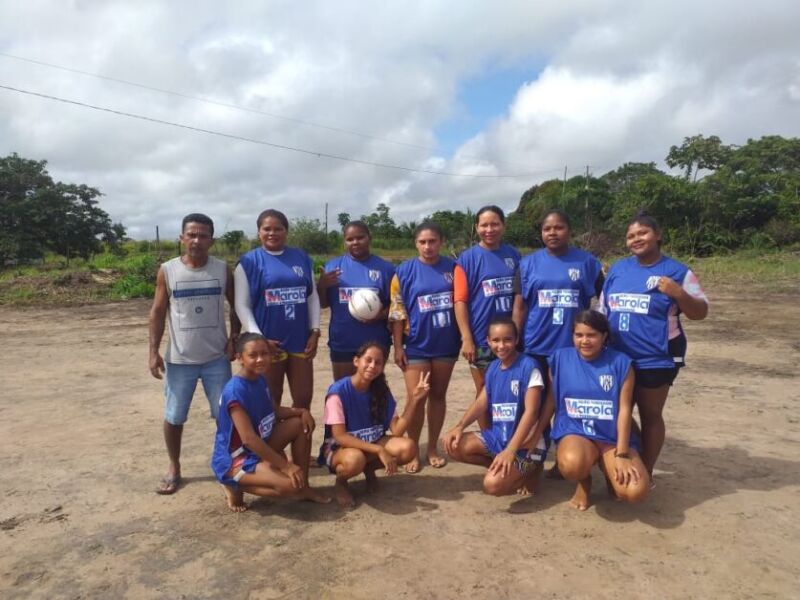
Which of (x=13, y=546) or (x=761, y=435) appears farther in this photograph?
(x=761, y=435)

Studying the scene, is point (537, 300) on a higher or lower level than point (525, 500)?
higher

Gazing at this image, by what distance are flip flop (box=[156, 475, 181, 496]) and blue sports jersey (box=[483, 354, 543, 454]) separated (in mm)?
2160

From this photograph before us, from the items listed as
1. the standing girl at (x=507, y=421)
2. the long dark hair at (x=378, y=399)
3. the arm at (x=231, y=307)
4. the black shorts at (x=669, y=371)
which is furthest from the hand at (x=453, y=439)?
the arm at (x=231, y=307)

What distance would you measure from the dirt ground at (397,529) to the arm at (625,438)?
0.98ft

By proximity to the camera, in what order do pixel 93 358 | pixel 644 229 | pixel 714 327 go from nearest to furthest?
pixel 644 229, pixel 93 358, pixel 714 327

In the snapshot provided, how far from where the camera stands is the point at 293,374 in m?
4.18

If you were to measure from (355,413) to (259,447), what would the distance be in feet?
2.21

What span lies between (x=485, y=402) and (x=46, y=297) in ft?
53.2

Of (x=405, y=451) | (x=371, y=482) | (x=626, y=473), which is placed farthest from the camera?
(x=371, y=482)

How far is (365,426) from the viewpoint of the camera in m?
3.82

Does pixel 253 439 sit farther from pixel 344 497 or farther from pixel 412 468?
pixel 412 468

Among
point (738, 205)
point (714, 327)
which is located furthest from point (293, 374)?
point (738, 205)

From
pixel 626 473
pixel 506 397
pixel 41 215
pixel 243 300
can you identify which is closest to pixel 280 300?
pixel 243 300

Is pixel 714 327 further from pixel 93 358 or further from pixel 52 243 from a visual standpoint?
pixel 52 243
